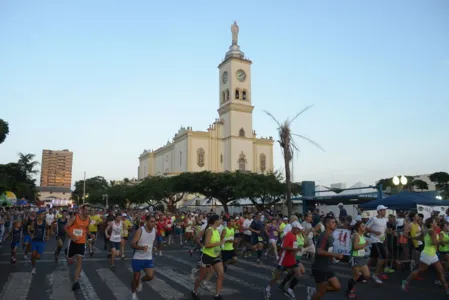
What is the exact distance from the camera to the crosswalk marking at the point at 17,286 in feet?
26.7

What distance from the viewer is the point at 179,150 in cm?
7075

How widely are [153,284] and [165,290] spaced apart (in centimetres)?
81

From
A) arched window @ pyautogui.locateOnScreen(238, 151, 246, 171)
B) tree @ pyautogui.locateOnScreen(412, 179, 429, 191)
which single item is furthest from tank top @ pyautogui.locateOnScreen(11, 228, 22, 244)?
tree @ pyautogui.locateOnScreen(412, 179, 429, 191)

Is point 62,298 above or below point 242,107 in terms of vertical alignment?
Answer: below

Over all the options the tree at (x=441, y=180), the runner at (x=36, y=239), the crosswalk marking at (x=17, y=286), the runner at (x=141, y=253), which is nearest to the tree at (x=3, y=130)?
the runner at (x=36, y=239)

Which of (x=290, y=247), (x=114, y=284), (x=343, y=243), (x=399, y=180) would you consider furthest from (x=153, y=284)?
(x=399, y=180)

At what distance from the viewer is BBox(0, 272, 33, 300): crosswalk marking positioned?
8.13 meters

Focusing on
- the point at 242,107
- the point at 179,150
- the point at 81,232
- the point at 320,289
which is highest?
the point at 242,107

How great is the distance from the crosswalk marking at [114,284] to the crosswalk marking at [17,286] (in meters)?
1.77

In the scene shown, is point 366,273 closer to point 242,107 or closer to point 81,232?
point 81,232

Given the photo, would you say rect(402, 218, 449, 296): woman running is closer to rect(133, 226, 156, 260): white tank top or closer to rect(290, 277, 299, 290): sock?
rect(290, 277, 299, 290): sock

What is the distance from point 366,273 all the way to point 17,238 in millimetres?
11198

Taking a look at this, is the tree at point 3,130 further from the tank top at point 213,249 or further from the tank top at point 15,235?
the tank top at point 213,249

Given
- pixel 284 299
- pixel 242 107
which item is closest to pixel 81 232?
pixel 284 299
